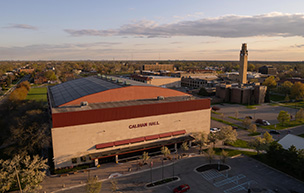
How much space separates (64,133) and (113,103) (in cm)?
1175

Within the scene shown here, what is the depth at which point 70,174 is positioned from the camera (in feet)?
109

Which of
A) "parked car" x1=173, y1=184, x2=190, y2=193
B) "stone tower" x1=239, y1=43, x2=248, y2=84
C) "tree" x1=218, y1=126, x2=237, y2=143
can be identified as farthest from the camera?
"stone tower" x1=239, y1=43, x2=248, y2=84

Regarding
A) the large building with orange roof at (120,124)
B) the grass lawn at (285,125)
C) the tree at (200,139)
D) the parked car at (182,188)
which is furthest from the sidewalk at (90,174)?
the grass lawn at (285,125)

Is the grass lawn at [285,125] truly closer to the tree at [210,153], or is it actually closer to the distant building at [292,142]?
the distant building at [292,142]

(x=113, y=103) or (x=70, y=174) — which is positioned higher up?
(x=113, y=103)

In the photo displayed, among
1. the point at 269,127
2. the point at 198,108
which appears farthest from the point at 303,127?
the point at 198,108

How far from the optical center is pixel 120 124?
37500mm

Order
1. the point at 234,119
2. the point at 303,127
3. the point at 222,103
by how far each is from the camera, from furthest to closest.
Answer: the point at 222,103 < the point at 234,119 < the point at 303,127

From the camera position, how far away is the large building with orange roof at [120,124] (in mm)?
34000

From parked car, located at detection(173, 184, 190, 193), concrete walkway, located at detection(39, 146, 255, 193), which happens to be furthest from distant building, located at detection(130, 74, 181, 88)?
parked car, located at detection(173, 184, 190, 193)

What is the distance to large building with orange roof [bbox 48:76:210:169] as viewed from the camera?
34000mm

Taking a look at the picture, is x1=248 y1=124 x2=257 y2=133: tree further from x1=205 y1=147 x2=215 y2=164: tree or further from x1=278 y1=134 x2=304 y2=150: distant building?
x1=205 y1=147 x2=215 y2=164: tree

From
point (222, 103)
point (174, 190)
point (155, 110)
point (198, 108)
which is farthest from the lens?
point (222, 103)

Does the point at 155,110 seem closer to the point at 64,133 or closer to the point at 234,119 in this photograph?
the point at 64,133
